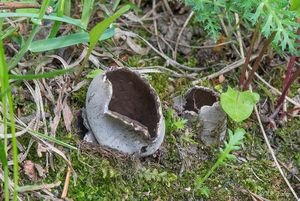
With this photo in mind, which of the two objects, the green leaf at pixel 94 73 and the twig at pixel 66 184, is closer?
the twig at pixel 66 184

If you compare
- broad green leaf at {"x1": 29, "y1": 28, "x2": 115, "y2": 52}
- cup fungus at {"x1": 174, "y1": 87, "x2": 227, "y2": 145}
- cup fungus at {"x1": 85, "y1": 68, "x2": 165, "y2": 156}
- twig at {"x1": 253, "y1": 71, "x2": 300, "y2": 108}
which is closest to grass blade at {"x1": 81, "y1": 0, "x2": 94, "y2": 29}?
broad green leaf at {"x1": 29, "y1": 28, "x2": 115, "y2": 52}

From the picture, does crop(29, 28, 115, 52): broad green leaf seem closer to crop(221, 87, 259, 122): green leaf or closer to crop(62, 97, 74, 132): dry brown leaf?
crop(62, 97, 74, 132): dry brown leaf

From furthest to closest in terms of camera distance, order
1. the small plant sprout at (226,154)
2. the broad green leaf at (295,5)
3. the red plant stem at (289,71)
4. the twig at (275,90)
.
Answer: the twig at (275,90), the red plant stem at (289,71), the broad green leaf at (295,5), the small plant sprout at (226,154)

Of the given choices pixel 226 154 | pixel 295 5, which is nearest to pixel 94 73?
pixel 226 154

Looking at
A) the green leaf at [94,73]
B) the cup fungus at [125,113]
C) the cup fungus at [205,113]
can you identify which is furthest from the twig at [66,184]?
the cup fungus at [205,113]

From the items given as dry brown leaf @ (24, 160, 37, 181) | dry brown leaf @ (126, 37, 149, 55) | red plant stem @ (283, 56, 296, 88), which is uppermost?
red plant stem @ (283, 56, 296, 88)

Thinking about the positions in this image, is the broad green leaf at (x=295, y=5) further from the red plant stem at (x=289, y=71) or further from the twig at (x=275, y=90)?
the twig at (x=275, y=90)
